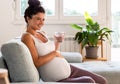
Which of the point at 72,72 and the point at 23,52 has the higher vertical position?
the point at 23,52

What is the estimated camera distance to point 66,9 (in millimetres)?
4523

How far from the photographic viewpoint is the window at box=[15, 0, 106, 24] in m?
4.46

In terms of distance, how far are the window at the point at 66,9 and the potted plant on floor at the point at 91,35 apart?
41 cm

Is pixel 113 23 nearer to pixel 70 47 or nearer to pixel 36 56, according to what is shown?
pixel 70 47

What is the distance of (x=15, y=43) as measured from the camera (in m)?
1.85

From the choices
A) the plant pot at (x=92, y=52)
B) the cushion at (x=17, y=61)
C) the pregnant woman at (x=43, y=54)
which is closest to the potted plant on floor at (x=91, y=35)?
the plant pot at (x=92, y=52)

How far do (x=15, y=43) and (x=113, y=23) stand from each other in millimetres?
2962

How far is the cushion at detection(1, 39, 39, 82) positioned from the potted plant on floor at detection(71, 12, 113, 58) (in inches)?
84.1

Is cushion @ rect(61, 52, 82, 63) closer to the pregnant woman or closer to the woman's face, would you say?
the pregnant woman

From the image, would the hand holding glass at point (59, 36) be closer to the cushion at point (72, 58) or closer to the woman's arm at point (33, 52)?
the woman's arm at point (33, 52)

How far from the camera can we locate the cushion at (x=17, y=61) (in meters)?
1.83

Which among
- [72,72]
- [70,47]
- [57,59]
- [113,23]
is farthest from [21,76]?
[113,23]

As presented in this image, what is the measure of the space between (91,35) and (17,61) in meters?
2.20

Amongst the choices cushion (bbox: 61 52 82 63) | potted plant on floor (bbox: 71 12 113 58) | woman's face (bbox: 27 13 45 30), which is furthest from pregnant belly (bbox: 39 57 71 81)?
potted plant on floor (bbox: 71 12 113 58)
